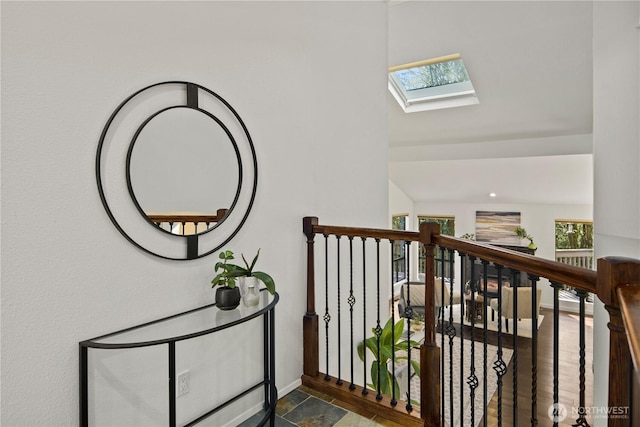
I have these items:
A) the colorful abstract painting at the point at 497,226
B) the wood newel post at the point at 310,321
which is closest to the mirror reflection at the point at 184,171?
the wood newel post at the point at 310,321

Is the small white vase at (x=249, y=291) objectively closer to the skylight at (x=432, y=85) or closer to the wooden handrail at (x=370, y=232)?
the wooden handrail at (x=370, y=232)

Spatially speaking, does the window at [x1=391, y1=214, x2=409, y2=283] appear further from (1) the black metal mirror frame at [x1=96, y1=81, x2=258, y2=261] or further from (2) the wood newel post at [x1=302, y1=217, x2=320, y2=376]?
(1) the black metal mirror frame at [x1=96, y1=81, x2=258, y2=261]

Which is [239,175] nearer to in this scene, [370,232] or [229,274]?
[229,274]

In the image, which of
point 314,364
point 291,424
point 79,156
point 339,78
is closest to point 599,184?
point 339,78

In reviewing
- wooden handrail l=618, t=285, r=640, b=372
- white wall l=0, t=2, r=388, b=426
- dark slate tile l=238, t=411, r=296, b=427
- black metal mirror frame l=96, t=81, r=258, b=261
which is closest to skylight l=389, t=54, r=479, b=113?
white wall l=0, t=2, r=388, b=426

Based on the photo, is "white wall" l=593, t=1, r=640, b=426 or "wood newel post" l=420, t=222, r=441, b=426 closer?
"wood newel post" l=420, t=222, r=441, b=426

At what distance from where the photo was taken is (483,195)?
366 inches

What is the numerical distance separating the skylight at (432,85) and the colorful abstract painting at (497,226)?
5.03 meters

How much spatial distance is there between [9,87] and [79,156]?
0.31 meters

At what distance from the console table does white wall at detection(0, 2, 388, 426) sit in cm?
5

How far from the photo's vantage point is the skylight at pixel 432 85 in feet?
17.0

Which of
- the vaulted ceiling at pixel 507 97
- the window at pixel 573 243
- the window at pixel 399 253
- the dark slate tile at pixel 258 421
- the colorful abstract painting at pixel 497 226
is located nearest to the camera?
the dark slate tile at pixel 258 421

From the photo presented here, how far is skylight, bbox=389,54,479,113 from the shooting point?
518cm

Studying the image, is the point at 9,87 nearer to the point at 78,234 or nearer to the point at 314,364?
the point at 78,234
